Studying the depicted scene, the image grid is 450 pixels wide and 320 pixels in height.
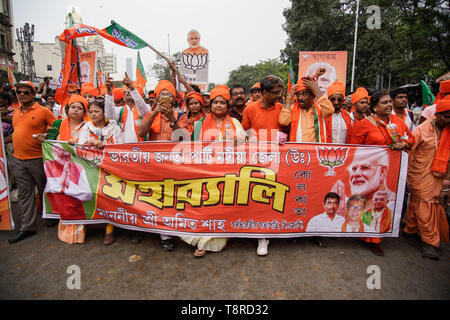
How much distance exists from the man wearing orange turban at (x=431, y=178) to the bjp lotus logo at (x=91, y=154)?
4089 mm

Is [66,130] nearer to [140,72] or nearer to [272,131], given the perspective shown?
[272,131]

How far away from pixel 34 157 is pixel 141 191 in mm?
1786

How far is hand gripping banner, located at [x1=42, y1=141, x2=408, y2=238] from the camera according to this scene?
303cm

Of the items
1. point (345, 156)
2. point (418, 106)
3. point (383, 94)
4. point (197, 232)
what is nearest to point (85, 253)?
point (197, 232)

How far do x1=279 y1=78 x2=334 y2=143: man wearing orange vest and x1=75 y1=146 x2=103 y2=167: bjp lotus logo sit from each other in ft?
8.03

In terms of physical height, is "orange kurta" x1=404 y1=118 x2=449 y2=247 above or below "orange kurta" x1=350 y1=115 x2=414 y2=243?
below

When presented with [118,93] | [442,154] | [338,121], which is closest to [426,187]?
[442,154]

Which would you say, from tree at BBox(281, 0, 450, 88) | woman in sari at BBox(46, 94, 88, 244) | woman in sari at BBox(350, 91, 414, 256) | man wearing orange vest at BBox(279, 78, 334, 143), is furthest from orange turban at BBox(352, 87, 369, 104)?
tree at BBox(281, 0, 450, 88)

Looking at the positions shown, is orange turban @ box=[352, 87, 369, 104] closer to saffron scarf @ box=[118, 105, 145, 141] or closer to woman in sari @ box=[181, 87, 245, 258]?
woman in sari @ box=[181, 87, 245, 258]


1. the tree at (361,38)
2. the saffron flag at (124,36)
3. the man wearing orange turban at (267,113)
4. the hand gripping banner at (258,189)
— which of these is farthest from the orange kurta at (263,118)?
the tree at (361,38)

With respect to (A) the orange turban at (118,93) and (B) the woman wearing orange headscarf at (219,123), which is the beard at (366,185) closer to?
(B) the woman wearing orange headscarf at (219,123)

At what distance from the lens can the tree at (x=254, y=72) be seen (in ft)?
149

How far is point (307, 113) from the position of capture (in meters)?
3.38

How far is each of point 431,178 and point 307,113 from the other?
173 centimetres
